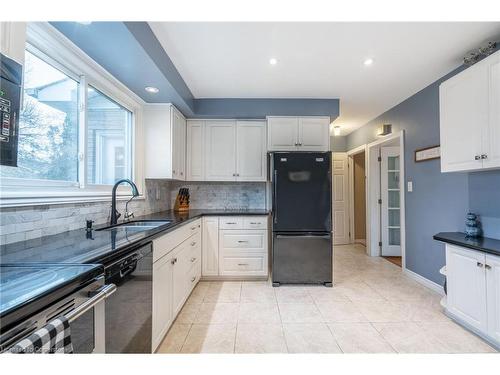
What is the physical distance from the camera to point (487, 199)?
6.89ft

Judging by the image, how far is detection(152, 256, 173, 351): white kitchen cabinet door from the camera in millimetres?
1583

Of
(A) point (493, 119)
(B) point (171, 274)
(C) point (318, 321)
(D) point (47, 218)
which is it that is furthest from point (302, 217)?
(D) point (47, 218)

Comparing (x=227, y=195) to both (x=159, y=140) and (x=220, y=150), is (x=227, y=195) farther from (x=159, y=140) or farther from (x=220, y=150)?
(x=159, y=140)

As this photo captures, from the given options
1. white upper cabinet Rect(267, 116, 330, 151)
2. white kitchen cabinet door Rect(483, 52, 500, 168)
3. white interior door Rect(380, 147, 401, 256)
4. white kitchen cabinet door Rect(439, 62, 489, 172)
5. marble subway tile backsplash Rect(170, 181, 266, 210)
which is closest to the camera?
white kitchen cabinet door Rect(483, 52, 500, 168)

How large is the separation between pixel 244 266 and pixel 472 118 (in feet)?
9.04

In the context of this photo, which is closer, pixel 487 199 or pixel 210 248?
pixel 487 199

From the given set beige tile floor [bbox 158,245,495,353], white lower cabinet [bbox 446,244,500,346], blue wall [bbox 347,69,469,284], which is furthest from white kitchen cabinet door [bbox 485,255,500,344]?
blue wall [bbox 347,69,469,284]

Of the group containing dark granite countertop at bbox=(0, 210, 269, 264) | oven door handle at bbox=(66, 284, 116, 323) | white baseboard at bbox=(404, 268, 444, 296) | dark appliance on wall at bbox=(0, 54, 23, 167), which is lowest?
white baseboard at bbox=(404, 268, 444, 296)

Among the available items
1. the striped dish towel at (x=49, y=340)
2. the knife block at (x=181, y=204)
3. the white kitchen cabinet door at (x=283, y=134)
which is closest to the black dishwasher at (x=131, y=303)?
the striped dish towel at (x=49, y=340)

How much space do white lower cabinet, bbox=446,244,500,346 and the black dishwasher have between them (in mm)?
2394

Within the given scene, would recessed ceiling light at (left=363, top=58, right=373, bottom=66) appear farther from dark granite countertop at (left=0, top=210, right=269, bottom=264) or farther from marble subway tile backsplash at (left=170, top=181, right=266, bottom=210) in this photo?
dark granite countertop at (left=0, top=210, right=269, bottom=264)

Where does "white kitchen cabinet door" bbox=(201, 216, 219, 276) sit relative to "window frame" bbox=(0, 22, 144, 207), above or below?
below

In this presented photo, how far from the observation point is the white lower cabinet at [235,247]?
9.84 ft
